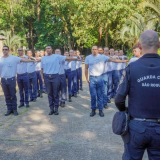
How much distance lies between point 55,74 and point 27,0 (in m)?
31.1

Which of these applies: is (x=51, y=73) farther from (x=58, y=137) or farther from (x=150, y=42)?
(x=150, y=42)

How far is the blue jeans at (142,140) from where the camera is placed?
2322mm

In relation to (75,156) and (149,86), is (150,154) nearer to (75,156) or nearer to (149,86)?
(149,86)

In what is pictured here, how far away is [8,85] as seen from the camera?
258 inches

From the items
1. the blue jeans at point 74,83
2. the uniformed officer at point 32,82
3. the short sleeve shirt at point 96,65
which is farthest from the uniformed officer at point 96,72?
the blue jeans at point 74,83

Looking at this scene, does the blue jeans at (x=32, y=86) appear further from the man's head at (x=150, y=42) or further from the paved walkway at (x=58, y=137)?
the man's head at (x=150, y=42)

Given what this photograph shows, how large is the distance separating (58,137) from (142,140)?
2831 millimetres

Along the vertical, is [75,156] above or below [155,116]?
below

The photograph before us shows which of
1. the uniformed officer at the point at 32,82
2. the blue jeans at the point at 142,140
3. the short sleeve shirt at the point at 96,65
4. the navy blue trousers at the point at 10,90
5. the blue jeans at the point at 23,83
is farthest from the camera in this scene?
the uniformed officer at the point at 32,82

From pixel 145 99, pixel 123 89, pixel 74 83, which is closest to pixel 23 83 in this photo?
pixel 74 83

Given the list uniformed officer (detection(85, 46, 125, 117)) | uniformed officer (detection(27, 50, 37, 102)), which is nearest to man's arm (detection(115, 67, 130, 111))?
uniformed officer (detection(85, 46, 125, 117))

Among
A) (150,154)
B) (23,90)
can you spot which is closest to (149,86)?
(150,154)

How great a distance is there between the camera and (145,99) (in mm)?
2365

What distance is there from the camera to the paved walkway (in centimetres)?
401
